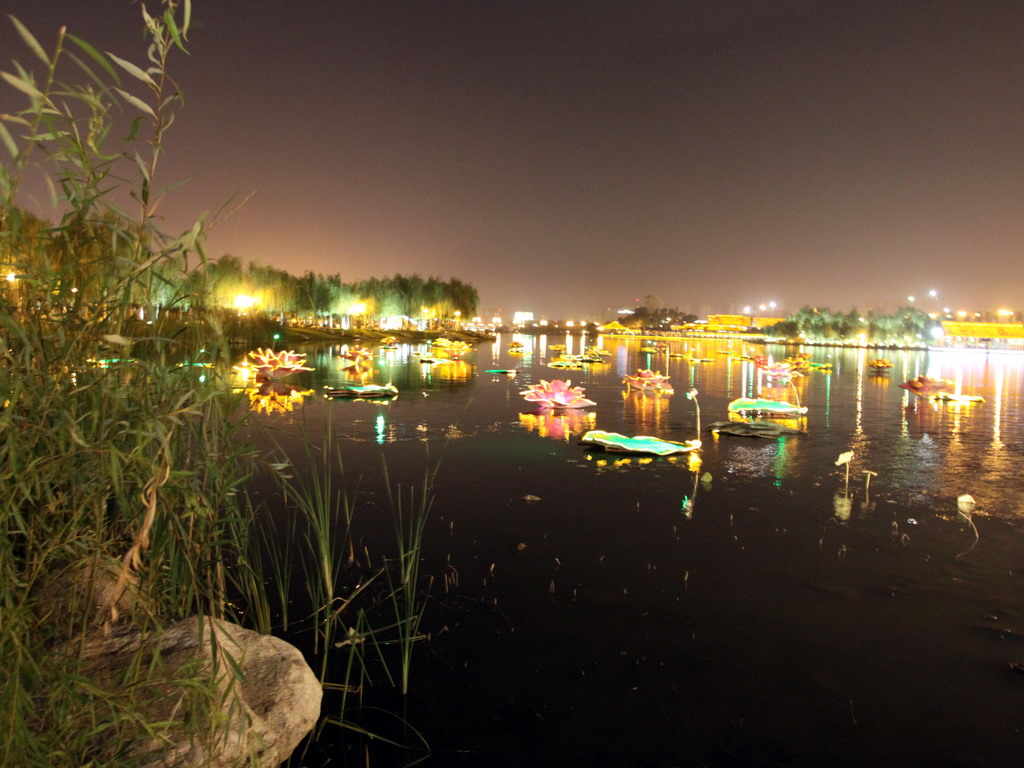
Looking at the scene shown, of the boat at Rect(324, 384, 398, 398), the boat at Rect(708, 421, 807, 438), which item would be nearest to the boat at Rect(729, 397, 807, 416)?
the boat at Rect(708, 421, 807, 438)

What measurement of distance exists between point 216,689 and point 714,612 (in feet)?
14.0

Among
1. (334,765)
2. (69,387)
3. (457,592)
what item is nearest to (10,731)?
(69,387)

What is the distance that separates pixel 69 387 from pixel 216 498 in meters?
0.98

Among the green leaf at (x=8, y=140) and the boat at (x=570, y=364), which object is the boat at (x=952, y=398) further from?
the green leaf at (x=8, y=140)

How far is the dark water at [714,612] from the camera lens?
14.0 feet

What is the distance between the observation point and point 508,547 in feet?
24.4

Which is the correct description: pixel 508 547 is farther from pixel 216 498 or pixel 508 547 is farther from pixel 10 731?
pixel 10 731

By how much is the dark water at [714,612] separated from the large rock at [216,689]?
648 mm

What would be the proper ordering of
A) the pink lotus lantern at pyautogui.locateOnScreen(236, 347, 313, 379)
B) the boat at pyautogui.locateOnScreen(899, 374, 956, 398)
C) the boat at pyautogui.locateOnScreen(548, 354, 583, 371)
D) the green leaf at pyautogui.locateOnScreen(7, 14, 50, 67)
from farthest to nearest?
the boat at pyautogui.locateOnScreen(548, 354, 583, 371) < the boat at pyautogui.locateOnScreen(899, 374, 956, 398) < the pink lotus lantern at pyautogui.locateOnScreen(236, 347, 313, 379) < the green leaf at pyautogui.locateOnScreen(7, 14, 50, 67)

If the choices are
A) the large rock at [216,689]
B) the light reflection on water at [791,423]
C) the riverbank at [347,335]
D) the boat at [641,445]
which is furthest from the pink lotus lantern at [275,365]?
the riverbank at [347,335]

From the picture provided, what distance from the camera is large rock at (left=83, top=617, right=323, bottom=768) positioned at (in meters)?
2.86

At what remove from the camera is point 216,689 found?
9.60 ft

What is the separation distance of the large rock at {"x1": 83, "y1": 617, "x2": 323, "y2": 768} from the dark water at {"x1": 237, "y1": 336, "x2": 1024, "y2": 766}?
2.13ft

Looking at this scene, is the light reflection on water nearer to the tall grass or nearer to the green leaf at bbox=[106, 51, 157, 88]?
the tall grass
